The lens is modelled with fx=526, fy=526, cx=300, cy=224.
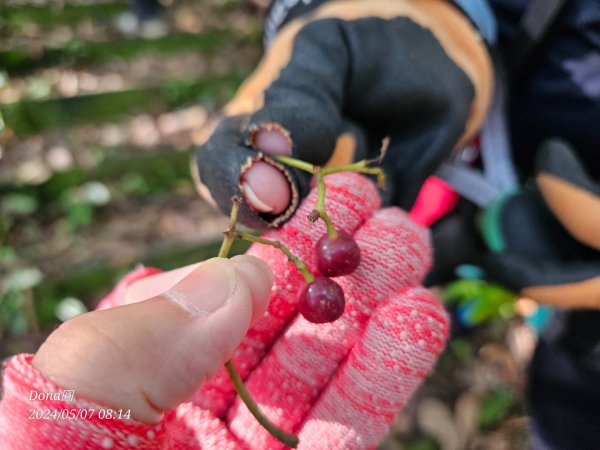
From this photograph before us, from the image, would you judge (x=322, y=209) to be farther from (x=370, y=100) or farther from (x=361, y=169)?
(x=370, y=100)

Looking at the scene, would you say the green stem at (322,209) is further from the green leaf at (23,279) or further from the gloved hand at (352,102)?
the green leaf at (23,279)

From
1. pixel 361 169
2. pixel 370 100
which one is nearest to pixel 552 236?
pixel 370 100

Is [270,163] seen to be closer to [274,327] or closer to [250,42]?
[274,327]

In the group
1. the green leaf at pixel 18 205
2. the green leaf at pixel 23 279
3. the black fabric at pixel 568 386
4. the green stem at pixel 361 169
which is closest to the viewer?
the green stem at pixel 361 169

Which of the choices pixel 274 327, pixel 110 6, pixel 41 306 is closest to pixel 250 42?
pixel 110 6

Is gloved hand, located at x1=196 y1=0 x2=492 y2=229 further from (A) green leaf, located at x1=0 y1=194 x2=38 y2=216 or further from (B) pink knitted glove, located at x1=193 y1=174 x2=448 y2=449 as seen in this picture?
(A) green leaf, located at x1=0 y1=194 x2=38 y2=216

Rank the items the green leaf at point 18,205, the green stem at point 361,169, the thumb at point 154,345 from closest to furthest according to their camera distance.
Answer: the thumb at point 154,345
the green stem at point 361,169
the green leaf at point 18,205

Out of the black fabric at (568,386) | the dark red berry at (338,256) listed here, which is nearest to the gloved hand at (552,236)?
the black fabric at (568,386)

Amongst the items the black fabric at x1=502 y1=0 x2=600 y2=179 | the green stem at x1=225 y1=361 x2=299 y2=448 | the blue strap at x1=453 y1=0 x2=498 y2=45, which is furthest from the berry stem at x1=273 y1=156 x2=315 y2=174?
the black fabric at x1=502 y1=0 x2=600 y2=179
